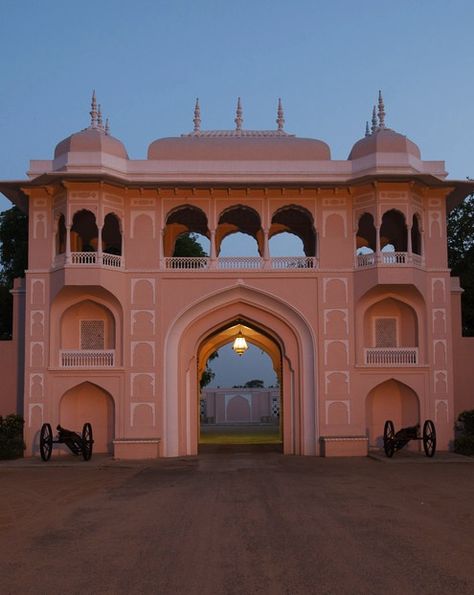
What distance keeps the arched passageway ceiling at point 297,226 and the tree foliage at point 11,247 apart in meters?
9.84

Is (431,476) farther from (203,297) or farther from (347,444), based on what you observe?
(203,297)

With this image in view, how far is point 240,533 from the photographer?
9.95m

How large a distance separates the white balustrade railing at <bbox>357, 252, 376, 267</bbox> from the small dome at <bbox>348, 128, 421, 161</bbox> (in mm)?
2708

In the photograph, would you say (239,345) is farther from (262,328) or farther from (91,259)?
(91,259)

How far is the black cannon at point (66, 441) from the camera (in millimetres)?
20125

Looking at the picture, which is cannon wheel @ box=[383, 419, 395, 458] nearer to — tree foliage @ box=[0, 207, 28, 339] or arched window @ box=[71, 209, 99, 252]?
arched window @ box=[71, 209, 99, 252]

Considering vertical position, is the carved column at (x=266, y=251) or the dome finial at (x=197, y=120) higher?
the dome finial at (x=197, y=120)

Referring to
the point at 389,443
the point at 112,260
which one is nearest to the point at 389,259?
the point at 389,443

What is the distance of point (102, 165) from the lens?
21.7 m

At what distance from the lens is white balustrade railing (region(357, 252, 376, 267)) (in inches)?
869

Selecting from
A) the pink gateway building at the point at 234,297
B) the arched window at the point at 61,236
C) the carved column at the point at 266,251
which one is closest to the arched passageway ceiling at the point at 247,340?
the pink gateway building at the point at 234,297

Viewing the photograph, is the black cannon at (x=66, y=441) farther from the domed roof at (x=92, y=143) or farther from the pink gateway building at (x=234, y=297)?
the domed roof at (x=92, y=143)

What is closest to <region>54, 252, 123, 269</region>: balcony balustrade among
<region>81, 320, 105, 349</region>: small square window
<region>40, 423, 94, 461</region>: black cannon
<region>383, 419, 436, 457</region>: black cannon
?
<region>81, 320, 105, 349</region>: small square window

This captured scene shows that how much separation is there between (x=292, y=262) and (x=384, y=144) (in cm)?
401
